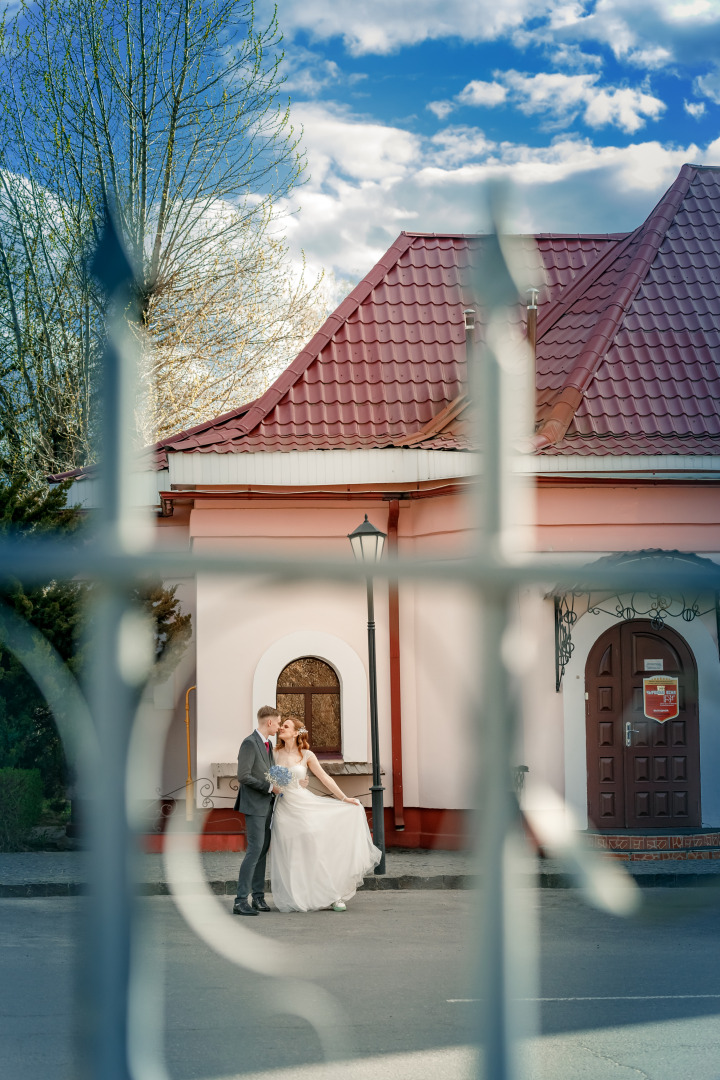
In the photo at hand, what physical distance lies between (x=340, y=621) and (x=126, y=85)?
418 inches

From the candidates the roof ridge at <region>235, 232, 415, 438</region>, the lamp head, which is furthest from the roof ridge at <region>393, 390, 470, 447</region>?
the lamp head

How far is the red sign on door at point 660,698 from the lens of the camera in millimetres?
10578

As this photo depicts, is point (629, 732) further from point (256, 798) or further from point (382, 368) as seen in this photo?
point (382, 368)

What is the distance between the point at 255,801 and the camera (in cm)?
771

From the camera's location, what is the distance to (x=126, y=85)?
55.2 ft

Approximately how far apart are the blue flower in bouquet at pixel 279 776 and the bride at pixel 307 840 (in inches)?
1.7

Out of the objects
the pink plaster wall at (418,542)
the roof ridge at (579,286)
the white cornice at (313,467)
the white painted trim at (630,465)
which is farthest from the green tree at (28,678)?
the roof ridge at (579,286)

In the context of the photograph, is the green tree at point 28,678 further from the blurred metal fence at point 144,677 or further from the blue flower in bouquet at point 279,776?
the blurred metal fence at point 144,677

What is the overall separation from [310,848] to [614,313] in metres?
7.17

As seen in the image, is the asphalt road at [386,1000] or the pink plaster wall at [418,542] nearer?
the asphalt road at [386,1000]

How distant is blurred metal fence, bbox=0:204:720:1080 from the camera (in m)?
1.02

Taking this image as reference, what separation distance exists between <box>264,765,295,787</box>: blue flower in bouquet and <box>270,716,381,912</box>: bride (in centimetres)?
4

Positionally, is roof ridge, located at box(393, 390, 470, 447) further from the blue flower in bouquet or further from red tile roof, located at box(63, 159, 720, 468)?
the blue flower in bouquet

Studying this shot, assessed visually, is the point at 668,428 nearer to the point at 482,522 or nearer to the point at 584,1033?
the point at 584,1033
